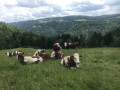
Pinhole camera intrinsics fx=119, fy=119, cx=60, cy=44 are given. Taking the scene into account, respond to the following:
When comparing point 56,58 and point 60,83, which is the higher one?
point 60,83

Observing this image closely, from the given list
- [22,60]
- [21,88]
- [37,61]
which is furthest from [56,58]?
[21,88]

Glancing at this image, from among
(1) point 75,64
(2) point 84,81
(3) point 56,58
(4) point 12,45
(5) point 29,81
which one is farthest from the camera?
(4) point 12,45

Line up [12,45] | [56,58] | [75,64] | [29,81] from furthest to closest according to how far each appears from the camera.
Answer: [12,45], [56,58], [75,64], [29,81]

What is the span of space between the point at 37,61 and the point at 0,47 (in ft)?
247

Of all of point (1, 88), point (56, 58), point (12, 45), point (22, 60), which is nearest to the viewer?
point (1, 88)

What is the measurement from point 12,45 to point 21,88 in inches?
3341

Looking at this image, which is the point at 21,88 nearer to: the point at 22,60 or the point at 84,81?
the point at 84,81

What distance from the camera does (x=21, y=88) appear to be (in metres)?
5.00

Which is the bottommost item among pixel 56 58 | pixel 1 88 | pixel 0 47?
pixel 0 47

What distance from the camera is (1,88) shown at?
490 centimetres

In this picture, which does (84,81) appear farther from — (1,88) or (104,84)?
(1,88)

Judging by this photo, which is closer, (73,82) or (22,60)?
(73,82)

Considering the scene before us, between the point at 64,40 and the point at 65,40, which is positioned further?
the point at 64,40

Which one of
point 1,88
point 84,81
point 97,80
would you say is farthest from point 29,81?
point 97,80
